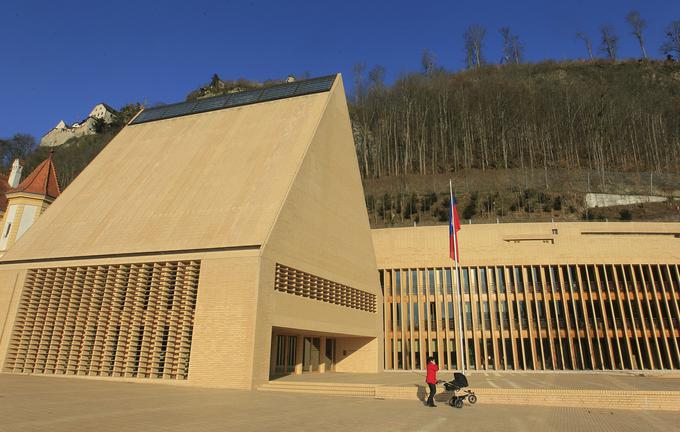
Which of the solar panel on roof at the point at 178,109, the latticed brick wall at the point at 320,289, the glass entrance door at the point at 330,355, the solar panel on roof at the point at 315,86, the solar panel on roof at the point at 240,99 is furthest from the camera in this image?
the solar panel on roof at the point at 178,109

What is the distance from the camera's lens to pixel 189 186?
17906 mm

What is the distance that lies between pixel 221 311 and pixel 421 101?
4821cm

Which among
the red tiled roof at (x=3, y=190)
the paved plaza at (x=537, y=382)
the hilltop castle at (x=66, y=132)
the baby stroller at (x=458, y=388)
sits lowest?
the paved plaza at (x=537, y=382)

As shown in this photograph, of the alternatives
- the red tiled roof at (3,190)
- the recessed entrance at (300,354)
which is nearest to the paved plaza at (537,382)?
the recessed entrance at (300,354)

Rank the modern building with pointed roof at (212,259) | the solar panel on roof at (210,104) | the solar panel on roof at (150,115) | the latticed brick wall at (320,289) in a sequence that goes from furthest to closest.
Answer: the solar panel on roof at (150,115) < the solar panel on roof at (210,104) < the latticed brick wall at (320,289) < the modern building with pointed roof at (212,259)

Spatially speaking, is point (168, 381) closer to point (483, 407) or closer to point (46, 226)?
point (483, 407)

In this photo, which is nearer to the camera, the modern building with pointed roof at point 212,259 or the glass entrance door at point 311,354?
the modern building with pointed roof at point 212,259

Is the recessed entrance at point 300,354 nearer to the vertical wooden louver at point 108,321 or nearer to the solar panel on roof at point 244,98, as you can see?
the vertical wooden louver at point 108,321

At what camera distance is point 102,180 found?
20656mm

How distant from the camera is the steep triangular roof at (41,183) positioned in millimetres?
26844

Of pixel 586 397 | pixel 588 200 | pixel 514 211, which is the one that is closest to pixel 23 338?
pixel 586 397

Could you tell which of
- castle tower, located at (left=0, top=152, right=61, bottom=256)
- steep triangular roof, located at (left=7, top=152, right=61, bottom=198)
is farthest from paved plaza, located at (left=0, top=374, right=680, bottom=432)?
steep triangular roof, located at (left=7, top=152, right=61, bottom=198)

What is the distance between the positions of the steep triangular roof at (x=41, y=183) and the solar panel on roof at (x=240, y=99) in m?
8.20

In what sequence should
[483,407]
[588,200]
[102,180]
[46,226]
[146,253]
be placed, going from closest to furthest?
[483,407], [146,253], [46,226], [102,180], [588,200]
